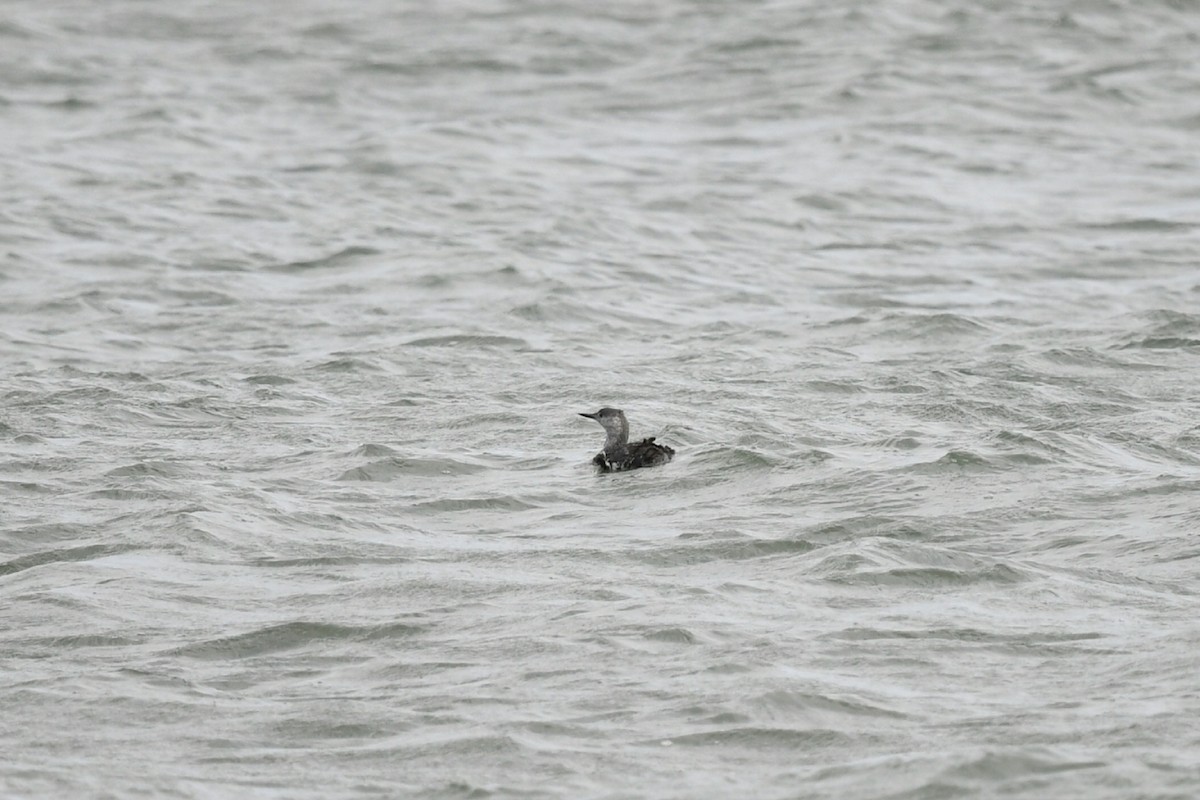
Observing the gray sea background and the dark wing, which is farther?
the dark wing

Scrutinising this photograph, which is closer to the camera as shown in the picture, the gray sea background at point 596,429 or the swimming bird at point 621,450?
the gray sea background at point 596,429

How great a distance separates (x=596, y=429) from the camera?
1162cm

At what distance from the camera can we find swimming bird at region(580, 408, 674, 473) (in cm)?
1041

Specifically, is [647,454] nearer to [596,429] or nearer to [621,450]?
[621,450]

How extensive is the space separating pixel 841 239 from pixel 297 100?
872 centimetres

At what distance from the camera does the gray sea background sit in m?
6.87

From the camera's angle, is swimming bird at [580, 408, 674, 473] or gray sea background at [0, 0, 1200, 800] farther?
swimming bird at [580, 408, 674, 473]

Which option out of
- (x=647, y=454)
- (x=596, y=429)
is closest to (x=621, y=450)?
(x=647, y=454)

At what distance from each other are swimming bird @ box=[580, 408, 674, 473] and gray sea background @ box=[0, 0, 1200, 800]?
8 cm

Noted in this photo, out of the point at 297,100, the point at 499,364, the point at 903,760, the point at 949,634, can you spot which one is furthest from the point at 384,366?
the point at 297,100

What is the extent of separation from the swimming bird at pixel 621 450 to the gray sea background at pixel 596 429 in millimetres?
81

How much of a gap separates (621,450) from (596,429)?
45.1 inches

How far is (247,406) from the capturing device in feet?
39.6

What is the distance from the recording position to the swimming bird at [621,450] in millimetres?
10406
